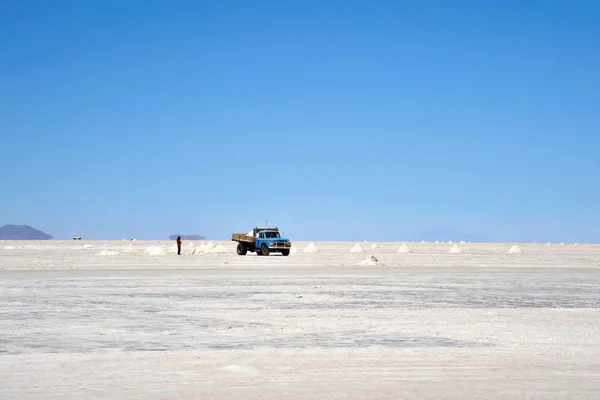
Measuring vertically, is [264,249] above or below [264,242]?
below

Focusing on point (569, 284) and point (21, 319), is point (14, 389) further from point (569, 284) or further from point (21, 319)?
point (569, 284)

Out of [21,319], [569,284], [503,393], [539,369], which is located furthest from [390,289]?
[503,393]

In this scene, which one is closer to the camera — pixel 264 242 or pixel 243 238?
pixel 264 242

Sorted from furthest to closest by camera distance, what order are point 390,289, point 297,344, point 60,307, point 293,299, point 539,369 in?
point 390,289 < point 293,299 < point 60,307 < point 297,344 < point 539,369

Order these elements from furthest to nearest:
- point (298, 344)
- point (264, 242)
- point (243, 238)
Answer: point (243, 238)
point (264, 242)
point (298, 344)

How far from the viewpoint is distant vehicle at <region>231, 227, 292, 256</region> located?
2625 inches

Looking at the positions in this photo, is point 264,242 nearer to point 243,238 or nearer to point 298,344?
point 243,238

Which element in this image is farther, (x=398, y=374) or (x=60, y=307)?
(x=60, y=307)

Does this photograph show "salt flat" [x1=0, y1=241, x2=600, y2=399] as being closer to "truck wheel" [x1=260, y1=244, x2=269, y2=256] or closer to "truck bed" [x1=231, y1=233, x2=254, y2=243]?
"truck wheel" [x1=260, y1=244, x2=269, y2=256]

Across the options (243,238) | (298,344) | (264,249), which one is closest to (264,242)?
(264,249)

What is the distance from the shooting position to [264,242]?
66.7 m

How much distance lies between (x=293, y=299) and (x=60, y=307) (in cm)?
635

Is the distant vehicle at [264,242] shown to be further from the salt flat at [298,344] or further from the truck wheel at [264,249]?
the salt flat at [298,344]

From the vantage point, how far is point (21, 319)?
17.0 metres
